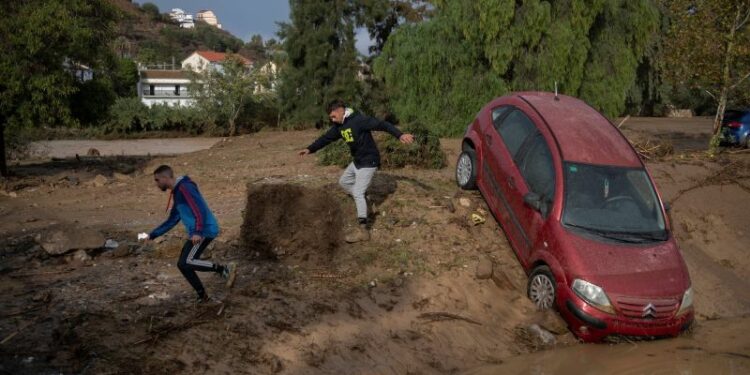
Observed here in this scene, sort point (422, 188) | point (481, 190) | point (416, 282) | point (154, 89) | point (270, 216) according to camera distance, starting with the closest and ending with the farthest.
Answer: point (416, 282), point (270, 216), point (481, 190), point (422, 188), point (154, 89)

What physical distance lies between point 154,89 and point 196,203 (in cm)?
7165

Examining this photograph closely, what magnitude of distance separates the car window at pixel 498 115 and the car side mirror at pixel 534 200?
195cm

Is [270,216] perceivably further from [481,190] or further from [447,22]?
[447,22]

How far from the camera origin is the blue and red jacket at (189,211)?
6191 mm

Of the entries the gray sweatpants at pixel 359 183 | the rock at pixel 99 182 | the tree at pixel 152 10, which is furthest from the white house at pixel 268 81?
the tree at pixel 152 10

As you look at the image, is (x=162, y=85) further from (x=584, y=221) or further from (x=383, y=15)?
(x=584, y=221)

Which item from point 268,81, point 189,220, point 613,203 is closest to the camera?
point 189,220

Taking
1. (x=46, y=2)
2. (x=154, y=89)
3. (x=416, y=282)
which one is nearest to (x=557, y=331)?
(x=416, y=282)

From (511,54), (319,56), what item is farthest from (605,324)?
(319,56)

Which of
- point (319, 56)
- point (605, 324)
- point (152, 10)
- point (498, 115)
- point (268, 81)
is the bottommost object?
point (605, 324)

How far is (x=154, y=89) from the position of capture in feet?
239

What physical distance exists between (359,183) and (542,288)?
2639 mm

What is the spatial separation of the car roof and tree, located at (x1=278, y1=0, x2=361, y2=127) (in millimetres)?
27125

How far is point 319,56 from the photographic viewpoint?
117 feet
